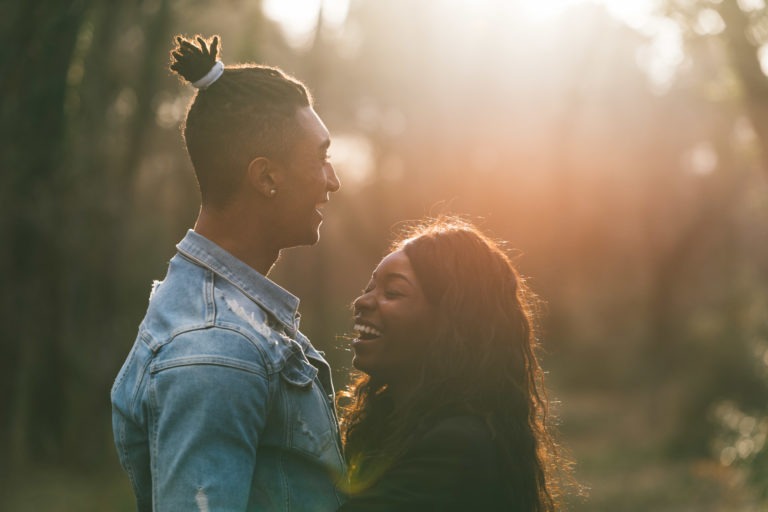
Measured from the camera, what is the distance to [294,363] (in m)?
2.71

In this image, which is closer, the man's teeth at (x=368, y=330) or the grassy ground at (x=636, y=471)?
the man's teeth at (x=368, y=330)

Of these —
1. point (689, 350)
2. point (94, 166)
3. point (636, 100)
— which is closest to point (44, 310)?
point (94, 166)

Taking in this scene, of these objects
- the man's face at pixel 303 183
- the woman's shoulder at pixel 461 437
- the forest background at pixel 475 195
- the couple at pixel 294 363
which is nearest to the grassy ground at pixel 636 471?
the forest background at pixel 475 195

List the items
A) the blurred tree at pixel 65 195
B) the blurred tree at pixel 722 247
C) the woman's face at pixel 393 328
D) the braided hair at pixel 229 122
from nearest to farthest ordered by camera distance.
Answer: the braided hair at pixel 229 122 → the woman's face at pixel 393 328 → the blurred tree at pixel 65 195 → the blurred tree at pixel 722 247

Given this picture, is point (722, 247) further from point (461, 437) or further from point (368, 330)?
point (461, 437)

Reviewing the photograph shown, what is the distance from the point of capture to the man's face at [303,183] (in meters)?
2.86

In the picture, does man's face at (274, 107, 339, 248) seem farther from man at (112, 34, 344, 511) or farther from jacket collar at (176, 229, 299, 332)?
jacket collar at (176, 229, 299, 332)

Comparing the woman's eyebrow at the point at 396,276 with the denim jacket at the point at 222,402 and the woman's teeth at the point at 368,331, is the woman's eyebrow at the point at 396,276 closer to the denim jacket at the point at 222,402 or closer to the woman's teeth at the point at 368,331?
the woman's teeth at the point at 368,331

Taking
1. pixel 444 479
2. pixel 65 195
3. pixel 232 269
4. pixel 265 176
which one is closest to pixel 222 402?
pixel 232 269

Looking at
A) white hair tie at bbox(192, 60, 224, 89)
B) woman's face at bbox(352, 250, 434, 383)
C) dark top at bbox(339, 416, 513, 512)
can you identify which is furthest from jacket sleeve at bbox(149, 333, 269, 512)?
woman's face at bbox(352, 250, 434, 383)

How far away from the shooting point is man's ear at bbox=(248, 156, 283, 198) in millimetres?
→ 2789

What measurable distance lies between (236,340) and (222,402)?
0.21 meters

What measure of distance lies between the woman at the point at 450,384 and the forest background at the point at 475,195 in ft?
1.95

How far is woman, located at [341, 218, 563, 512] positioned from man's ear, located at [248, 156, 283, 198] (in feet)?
2.40
